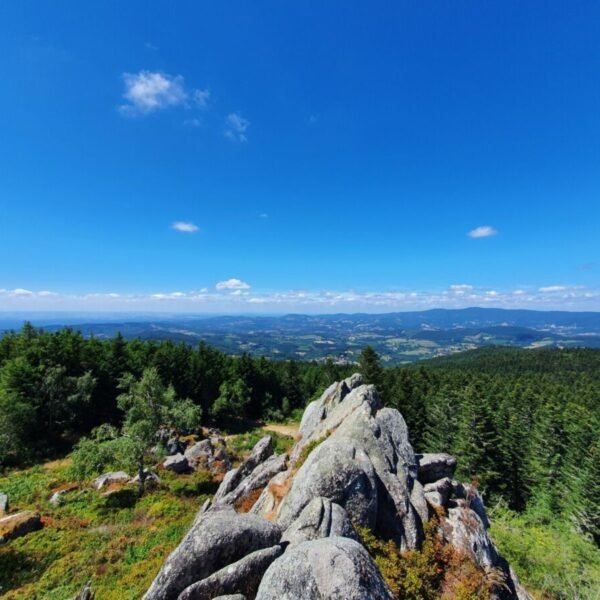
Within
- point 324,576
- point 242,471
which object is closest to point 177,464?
point 242,471

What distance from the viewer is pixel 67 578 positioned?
15891 mm

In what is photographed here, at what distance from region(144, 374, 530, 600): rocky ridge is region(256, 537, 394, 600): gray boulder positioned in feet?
0.07

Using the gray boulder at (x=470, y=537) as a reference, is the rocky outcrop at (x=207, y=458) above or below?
below

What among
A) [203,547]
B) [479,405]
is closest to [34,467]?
[203,547]

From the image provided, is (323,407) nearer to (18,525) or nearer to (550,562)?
(550,562)

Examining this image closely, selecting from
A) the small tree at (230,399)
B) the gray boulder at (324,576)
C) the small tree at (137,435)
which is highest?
the gray boulder at (324,576)

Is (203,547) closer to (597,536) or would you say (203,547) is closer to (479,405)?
(479,405)

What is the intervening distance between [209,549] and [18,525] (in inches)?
811

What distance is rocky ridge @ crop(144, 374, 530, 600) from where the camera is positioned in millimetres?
7586

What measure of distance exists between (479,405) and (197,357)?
52.1 m

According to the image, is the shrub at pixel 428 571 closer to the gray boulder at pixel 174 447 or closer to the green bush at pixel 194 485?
the green bush at pixel 194 485

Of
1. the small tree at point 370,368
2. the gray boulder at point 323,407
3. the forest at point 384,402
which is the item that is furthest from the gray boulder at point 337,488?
the small tree at point 370,368

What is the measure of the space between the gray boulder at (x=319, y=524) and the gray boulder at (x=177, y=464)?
26.8m

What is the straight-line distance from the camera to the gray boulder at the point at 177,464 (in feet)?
107
